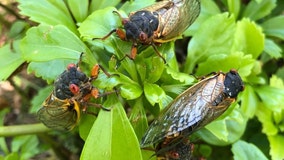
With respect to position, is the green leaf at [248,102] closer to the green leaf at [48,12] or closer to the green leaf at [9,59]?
the green leaf at [48,12]

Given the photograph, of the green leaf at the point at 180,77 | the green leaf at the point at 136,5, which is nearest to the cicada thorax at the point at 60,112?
the green leaf at the point at 180,77

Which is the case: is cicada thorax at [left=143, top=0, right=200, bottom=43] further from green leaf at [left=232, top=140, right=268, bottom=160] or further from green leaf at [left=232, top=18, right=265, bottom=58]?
green leaf at [left=232, top=140, right=268, bottom=160]

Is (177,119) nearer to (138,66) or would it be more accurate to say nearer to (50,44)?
(138,66)

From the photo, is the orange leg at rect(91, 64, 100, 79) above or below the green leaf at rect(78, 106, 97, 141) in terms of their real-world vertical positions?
above

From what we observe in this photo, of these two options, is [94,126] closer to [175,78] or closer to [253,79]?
[175,78]

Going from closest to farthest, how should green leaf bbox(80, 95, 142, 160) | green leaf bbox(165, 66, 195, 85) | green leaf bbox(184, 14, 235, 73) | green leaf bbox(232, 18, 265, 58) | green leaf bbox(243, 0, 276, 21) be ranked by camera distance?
green leaf bbox(80, 95, 142, 160) → green leaf bbox(165, 66, 195, 85) → green leaf bbox(184, 14, 235, 73) → green leaf bbox(232, 18, 265, 58) → green leaf bbox(243, 0, 276, 21)

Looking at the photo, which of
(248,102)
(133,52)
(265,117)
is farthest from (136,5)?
(265,117)

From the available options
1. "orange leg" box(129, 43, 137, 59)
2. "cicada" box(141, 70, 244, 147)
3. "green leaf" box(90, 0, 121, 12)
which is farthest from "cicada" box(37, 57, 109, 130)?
"green leaf" box(90, 0, 121, 12)
